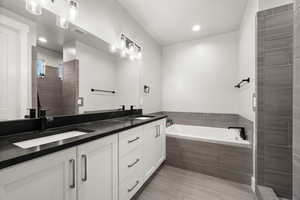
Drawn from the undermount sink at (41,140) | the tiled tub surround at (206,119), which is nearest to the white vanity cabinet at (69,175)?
the undermount sink at (41,140)

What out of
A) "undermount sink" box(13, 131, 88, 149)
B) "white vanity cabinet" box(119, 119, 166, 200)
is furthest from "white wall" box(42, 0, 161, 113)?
"undermount sink" box(13, 131, 88, 149)

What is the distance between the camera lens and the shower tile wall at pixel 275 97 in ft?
4.67

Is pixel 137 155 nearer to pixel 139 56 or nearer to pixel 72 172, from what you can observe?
pixel 72 172

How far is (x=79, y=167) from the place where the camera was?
2.77 ft

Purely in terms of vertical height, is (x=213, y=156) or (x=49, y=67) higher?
(x=49, y=67)

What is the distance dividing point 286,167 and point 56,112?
8.06 ft

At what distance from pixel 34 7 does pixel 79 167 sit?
1.31 m

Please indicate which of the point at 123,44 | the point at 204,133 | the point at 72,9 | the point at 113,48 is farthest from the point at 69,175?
the point at 204,133

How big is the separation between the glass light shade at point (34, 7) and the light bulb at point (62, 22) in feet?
0.48

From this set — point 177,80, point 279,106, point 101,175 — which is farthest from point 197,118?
point 101,175

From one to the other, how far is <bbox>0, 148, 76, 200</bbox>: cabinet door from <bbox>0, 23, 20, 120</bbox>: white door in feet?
1.99

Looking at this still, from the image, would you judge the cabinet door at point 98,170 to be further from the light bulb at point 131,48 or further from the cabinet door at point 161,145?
the light bulb at point 131,48

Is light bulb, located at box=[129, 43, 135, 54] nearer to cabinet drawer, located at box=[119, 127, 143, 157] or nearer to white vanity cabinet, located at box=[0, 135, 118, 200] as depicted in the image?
cabinet drawer, located at box=[119, 127, 143, 157]

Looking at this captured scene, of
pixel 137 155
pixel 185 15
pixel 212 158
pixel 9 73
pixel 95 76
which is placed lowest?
pixel 212 158
